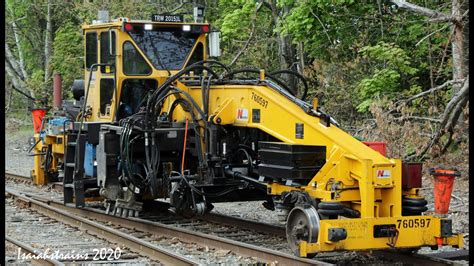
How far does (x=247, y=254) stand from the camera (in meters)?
9.45

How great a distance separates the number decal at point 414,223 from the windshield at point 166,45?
527cm

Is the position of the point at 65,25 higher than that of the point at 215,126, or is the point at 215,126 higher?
the point at 65,25

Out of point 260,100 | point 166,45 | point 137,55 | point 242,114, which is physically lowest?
point 242,114

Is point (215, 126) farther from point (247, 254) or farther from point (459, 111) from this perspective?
point (459, 111)

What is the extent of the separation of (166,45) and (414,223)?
5533mm

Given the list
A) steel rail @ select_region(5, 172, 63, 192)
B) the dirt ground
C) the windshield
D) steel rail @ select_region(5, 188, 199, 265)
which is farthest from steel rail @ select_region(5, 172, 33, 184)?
the windshield

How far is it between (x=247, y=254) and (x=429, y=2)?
39.1ft

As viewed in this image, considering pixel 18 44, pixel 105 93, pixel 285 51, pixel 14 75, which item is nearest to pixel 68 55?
pixel 14 75

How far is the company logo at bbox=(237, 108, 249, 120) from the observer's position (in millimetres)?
10227

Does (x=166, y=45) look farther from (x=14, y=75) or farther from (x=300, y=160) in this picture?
(x=14, y=75)

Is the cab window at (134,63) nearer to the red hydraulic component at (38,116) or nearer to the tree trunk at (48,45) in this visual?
the red hydraulic component at (38,116)

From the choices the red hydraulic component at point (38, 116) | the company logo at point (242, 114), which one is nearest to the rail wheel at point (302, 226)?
the company logo at point (242, 114)

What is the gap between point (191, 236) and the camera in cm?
1066

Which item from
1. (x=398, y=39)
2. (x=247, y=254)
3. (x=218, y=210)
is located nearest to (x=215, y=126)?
(x=247, y=254)
